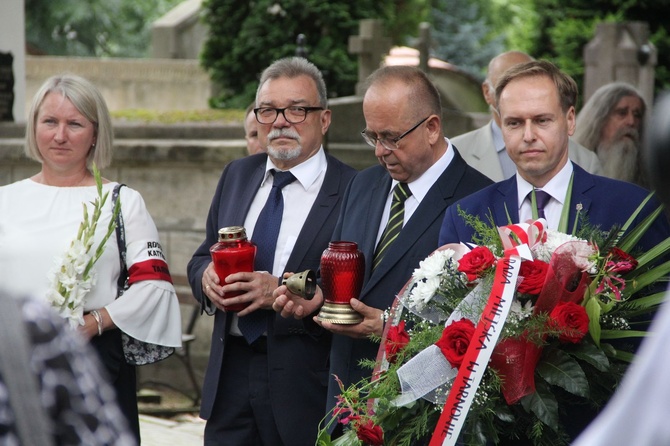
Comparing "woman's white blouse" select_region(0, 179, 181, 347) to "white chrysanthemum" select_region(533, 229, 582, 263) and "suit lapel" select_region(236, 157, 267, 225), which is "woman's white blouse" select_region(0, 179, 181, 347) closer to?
"suit lapel" select_region(236, 157, 267, 225)

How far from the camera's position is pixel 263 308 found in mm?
4551

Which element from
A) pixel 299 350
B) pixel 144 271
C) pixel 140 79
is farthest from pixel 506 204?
pixel 140 79

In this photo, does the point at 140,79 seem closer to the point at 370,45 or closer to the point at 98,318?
the point at 370,45

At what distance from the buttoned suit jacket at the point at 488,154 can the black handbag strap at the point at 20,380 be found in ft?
13.9

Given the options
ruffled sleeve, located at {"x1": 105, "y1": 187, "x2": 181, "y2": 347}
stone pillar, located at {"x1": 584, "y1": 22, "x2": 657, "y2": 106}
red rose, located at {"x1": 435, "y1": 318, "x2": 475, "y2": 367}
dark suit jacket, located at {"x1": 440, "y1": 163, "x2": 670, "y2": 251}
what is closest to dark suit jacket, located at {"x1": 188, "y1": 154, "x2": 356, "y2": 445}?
ruffled sleeve, located at {"x1": 105, "y1": 187, "x2": 181, "y2": 347}

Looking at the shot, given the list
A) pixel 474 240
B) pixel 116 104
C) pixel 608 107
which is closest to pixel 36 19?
pixel 116 104

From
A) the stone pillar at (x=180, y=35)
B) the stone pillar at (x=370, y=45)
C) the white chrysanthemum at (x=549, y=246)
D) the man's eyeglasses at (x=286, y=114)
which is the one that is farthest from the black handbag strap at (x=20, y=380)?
the stone pillar at (x=180, y=35)

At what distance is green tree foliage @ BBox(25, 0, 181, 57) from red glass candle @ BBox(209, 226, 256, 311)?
23.1 meters

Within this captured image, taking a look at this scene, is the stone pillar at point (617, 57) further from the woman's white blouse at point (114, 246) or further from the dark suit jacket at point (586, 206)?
the dark suit jacket at point (586, 206)

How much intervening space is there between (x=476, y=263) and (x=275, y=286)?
4.62ft

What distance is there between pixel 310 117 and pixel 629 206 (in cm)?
168

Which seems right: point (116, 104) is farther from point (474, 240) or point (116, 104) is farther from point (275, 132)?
point (474, 240)

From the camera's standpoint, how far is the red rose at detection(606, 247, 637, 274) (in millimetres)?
3321

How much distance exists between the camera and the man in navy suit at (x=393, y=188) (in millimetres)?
4207
